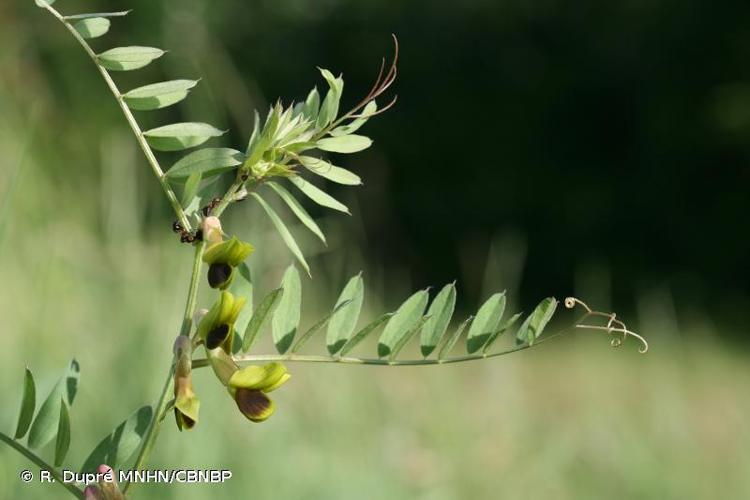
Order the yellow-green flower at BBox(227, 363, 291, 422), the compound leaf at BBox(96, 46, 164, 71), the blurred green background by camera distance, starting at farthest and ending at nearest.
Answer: the blurred green background < the compound leaf at BBox(96, 46, 164, 71) < the yellow-green flower at BBox(227, 363, 291, 422)

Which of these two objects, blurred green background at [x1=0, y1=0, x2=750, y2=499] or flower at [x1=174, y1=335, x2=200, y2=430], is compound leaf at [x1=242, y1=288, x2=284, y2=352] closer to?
flower at [x1=174, y1=335, x2=200, y2=430]

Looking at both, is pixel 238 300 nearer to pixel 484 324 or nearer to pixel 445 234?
pixel 484 324

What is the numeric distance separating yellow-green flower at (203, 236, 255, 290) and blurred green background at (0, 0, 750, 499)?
45cm

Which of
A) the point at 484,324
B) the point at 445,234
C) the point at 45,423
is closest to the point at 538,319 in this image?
the point at 484,324

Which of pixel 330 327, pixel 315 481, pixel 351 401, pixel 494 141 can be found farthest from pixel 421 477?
pixel 494 141

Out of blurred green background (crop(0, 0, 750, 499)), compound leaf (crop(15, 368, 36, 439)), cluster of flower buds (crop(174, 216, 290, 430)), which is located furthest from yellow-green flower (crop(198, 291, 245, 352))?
blurred green background (crop(0, 0, 750, 499))

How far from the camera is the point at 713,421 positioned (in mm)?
3705

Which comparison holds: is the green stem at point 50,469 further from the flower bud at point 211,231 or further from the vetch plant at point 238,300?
the flower bud at point 211,231

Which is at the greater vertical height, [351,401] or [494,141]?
[351,401]

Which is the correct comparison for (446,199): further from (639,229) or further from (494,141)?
(639,229)

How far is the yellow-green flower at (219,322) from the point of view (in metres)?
0.39

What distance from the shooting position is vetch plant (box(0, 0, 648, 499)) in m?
0.39

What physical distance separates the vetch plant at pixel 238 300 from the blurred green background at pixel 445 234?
353 millimetres

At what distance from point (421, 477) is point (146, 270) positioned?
0.56 m
